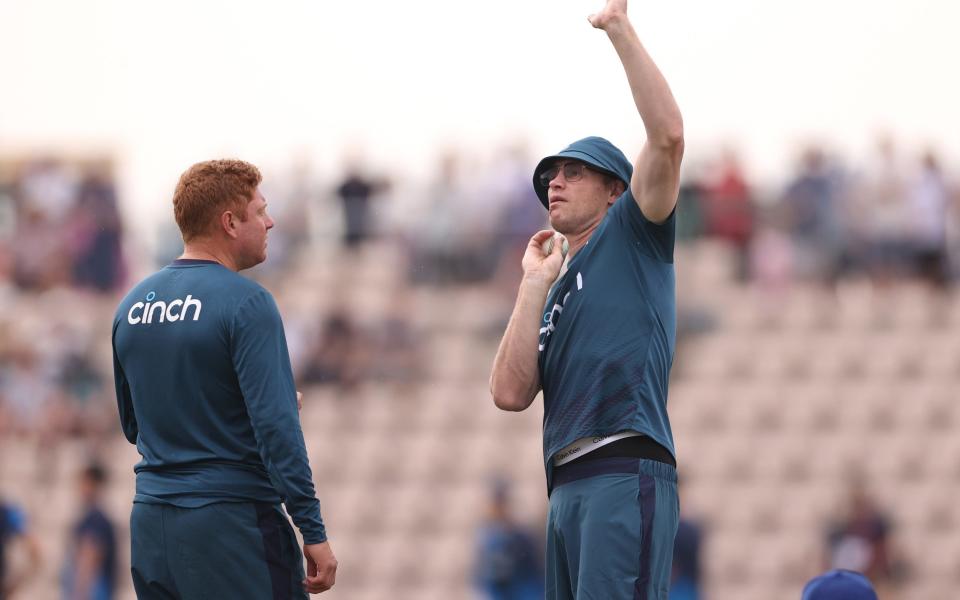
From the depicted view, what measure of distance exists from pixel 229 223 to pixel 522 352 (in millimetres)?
991

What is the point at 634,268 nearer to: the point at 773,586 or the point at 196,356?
the point at 196,356

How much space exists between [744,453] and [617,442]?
11.2 metres

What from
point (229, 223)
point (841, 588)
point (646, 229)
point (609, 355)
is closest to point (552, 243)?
point (646, 229)

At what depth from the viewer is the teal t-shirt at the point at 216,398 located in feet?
15.6

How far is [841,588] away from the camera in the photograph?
4.81 meters

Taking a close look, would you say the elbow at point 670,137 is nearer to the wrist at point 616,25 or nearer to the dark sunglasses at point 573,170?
the wrist at point 616,25

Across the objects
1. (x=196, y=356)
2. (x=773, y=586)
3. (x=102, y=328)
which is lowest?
(x=773, y=586)

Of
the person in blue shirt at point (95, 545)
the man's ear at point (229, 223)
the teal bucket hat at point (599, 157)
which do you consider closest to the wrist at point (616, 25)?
the teal bucket hat at point (599, 157)

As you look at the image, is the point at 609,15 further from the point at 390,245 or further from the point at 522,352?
the point at 390,245

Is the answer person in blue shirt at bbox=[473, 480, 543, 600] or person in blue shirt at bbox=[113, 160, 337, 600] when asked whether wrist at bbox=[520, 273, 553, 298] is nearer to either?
person in blue shirt at bbox=[113, 160, 337, 600]

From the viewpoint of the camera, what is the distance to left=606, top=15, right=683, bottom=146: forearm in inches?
187

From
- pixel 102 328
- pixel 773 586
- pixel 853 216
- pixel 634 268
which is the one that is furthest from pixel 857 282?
pixel 634 268

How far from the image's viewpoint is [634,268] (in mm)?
5020

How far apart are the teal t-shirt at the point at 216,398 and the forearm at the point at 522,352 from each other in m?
0.68
